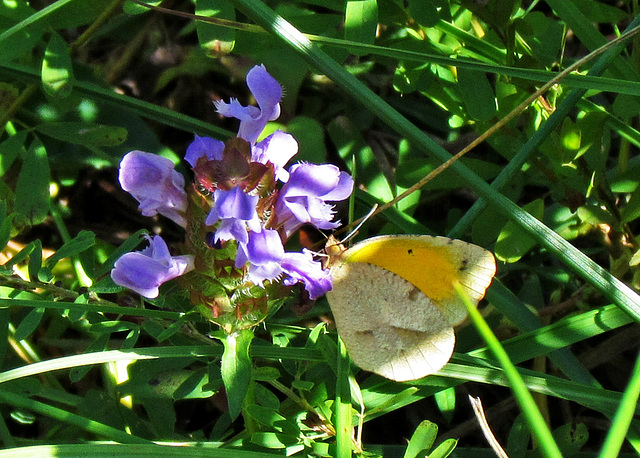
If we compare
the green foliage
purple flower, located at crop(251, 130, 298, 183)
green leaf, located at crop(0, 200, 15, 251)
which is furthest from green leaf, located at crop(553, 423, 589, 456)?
green leaf, located at crop(0, 200, 15, 251)

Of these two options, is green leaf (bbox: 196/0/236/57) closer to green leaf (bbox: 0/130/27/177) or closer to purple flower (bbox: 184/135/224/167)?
purple flower (bbox: 184/135/224/167)

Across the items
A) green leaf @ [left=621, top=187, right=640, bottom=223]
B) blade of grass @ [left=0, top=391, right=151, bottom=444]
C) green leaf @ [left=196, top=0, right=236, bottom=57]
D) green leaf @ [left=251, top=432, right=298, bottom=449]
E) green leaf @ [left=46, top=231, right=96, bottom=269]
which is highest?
green leaf @ [left=196, top=0, right=236, bottom=57]

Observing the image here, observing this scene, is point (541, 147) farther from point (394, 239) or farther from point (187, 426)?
point (187, 426)

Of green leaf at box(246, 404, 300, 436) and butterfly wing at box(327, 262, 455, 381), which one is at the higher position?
butterfly wing at box(327, 262, 455, 381)

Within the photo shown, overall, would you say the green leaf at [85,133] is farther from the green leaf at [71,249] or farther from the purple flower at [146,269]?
the purple flower at [146,269]

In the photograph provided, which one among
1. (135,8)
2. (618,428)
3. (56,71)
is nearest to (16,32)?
(56,71)
